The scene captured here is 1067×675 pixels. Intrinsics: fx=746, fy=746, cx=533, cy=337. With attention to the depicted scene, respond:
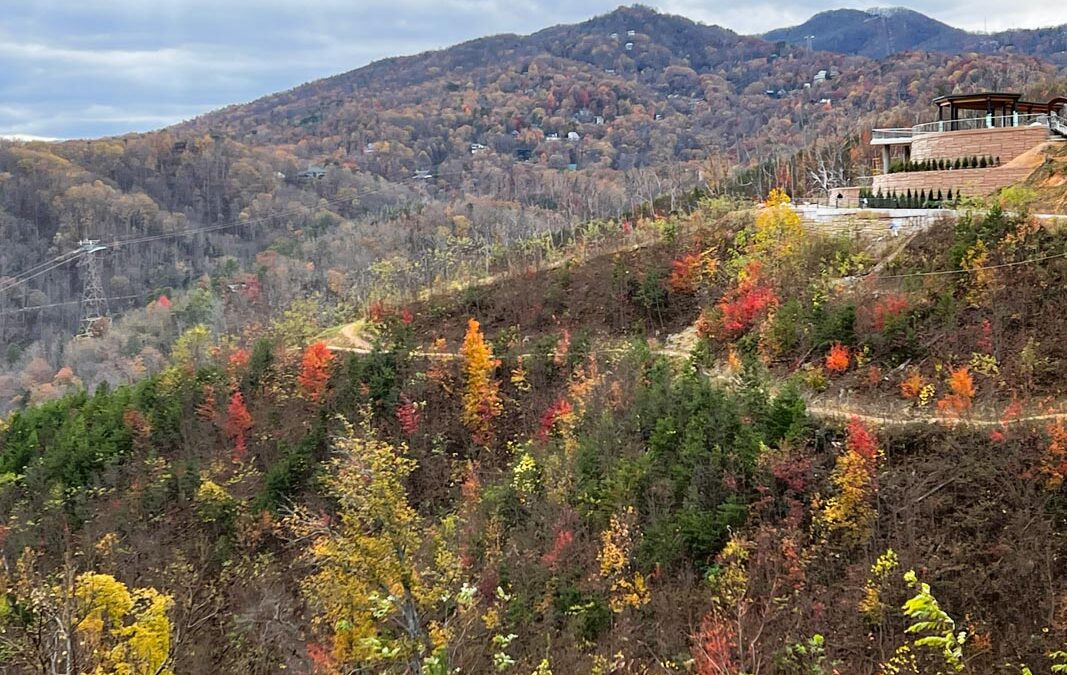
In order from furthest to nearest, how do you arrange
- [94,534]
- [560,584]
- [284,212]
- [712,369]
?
[284,212]
[94,534]
[712,369]
[560,584]

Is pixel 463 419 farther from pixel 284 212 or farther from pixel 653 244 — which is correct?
pixel 284 212

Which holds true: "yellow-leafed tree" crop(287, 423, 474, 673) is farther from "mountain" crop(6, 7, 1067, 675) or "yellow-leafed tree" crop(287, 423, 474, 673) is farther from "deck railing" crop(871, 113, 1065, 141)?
"deck railing" crop(871, 113, 1065, 141)

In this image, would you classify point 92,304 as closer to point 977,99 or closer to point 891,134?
point 891,134

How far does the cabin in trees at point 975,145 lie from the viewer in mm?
21906

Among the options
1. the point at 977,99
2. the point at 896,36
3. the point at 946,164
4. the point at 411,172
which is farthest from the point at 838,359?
the point at 896,36

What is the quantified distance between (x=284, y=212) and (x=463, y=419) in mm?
69443

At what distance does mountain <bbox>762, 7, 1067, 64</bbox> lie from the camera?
11012 cm

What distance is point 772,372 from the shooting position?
17422 mm

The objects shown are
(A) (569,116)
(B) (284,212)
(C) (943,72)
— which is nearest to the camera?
(C) (943,72)

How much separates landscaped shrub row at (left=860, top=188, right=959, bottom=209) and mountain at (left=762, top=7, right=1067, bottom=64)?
104108 millimetres

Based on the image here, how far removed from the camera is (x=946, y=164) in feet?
76.3

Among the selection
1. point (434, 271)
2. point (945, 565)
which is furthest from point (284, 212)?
point (945, 565)

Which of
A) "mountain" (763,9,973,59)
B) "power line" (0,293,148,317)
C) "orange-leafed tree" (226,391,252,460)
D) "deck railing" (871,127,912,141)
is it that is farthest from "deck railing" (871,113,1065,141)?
"mountain" (763,9,973,59)

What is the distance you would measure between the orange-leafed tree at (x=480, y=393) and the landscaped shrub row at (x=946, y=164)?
14.7 meters
